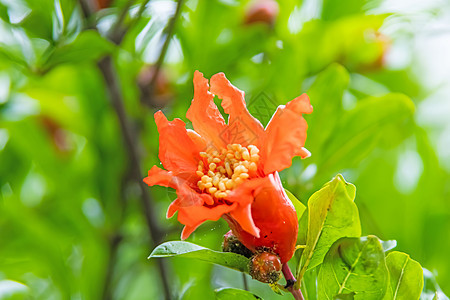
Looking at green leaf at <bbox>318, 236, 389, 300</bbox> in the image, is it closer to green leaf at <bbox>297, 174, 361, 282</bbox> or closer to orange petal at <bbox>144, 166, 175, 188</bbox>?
green leaf at <bbox>297, 174, 361, 282</bbox>

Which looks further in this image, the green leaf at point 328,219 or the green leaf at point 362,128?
the green leaf at point 362,128

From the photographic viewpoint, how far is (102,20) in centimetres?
99

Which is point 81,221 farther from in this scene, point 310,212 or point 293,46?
point 310,212

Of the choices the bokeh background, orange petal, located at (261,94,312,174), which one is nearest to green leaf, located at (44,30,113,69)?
the bokeh background

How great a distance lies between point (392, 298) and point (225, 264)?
16 centimetres

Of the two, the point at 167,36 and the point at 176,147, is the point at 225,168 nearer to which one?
the point at 176,147

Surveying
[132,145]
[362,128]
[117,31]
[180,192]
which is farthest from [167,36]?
[180,192]

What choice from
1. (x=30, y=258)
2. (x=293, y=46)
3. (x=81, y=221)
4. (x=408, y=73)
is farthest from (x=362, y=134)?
(x=30, y=258)

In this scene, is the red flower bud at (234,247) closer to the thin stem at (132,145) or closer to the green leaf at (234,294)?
the green leaf at (234,294)

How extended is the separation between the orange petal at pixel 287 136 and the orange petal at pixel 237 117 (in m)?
0.03

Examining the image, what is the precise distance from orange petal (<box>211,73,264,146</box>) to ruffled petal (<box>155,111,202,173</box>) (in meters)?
0.04

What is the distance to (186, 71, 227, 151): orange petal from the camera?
1.85 feet

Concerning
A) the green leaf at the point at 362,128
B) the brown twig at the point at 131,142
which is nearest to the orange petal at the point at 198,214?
the green leaf at the point at 362,128

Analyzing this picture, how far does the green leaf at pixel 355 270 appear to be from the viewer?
47cm
